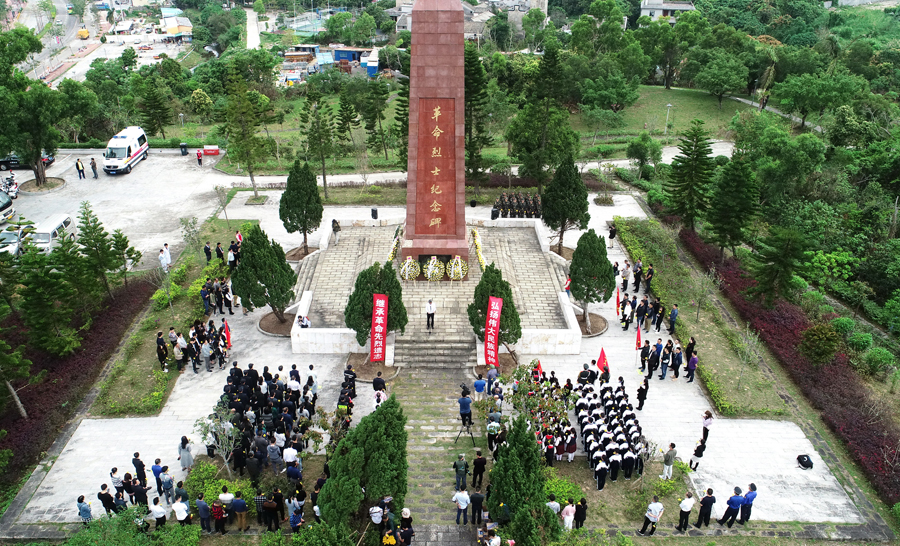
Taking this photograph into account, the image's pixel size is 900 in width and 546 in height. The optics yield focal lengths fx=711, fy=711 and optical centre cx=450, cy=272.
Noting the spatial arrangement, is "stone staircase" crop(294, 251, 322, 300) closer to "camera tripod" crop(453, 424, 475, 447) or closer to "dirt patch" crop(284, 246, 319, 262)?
"dirt patch" crop(284, 246, 319, 262)

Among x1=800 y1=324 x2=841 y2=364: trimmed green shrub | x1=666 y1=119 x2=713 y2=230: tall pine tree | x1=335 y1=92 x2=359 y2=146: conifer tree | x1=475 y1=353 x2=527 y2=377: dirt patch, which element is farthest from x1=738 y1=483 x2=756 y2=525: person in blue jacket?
x1=335 y1=92 x2=359 y2=146: conifer tree

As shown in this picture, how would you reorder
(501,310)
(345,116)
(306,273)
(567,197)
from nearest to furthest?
(501,310)
(306,273)
(567,197)
(345,116)

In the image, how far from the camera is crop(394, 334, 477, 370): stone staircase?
1588 centimetres

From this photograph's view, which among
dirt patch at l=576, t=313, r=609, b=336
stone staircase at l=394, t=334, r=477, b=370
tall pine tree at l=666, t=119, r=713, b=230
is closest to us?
stone staircase at l=394, t=334, r=477, b=370

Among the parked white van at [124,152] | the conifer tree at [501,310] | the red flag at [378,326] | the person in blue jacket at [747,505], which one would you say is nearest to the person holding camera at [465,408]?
the conifer tree at [501,310]

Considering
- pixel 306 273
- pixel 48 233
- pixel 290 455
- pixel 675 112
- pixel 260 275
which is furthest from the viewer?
pixel 675 112

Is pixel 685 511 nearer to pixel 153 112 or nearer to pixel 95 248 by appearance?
pixel 95 248

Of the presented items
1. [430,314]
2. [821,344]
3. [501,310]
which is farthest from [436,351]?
[821,344]

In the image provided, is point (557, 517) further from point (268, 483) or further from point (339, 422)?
point (268, 483)

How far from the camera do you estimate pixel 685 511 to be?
1141 cm

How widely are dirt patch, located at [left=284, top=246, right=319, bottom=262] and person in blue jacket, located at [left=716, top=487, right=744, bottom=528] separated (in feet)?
44.5

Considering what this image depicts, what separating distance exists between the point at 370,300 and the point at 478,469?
14.9 feet

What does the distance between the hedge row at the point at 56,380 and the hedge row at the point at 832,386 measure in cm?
1526

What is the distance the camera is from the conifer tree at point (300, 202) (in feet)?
64.5
